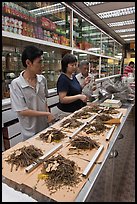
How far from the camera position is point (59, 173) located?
835 millimetres

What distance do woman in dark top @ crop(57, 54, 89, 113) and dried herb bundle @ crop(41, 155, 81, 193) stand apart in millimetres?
1047

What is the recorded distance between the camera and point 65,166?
2.88 feet

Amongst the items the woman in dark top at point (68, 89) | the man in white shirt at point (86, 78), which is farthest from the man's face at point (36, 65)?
the man in white shirt at point (86, 78)

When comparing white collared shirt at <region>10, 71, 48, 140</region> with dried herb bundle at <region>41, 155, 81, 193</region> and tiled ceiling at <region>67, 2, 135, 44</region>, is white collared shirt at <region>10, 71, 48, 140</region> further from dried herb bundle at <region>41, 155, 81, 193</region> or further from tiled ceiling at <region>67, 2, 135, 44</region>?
tiled ceiling at <region>67, 2, 135, 44</region>

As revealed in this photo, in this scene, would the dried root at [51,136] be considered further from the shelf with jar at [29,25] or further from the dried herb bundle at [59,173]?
Result: the shelf with jar at [29,25]

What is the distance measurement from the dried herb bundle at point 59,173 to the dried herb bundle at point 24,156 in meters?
0.09

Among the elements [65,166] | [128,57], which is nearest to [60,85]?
[65,166]

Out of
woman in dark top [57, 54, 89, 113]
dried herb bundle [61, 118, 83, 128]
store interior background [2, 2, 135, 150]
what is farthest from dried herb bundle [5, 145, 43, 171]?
store interior background [2, 2, 135, 150]

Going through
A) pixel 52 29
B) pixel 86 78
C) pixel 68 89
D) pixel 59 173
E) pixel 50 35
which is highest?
pixel 52 29

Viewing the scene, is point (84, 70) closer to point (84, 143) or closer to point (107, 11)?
point (84, 143)

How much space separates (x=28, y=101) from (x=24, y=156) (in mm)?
694

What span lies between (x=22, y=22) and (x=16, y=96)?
5.41 ft

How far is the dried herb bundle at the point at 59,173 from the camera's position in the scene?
79 cm

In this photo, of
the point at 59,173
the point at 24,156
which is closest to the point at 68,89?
the point at 24,156
